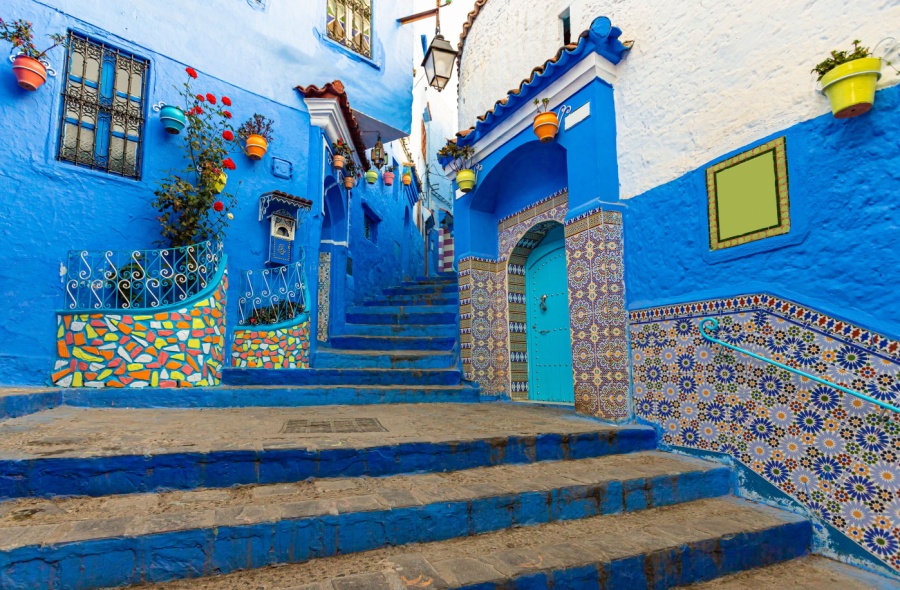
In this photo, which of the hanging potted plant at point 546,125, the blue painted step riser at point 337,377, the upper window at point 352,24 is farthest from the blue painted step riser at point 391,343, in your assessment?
the upper window at point 352,24

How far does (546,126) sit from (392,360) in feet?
11.0

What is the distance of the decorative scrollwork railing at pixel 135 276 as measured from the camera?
4625 millimetres

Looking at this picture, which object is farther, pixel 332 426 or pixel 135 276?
pixel 135 276

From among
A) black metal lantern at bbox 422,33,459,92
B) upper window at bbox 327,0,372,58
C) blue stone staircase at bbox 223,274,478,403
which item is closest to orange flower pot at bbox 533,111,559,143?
black metal lantern at bbox 422,33,459,92

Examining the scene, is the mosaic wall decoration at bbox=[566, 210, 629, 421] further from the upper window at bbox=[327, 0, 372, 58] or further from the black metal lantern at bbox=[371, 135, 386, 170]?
the upper window at bbox=[327, 0, 372, 58]

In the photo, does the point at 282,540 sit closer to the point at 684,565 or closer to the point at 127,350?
the point at 684,565

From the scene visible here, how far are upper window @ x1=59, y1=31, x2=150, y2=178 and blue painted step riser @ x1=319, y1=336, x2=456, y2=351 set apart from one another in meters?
3.34

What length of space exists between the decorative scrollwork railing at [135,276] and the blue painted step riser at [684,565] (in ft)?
14.5

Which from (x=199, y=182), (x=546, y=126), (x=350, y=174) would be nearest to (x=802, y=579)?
(x=546, y=126)

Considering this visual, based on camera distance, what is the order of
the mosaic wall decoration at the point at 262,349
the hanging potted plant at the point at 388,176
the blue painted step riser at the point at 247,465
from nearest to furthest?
the blue painted step riser at the point at 247,465 < the mosaic wall decoration at the point at 262,349 < the hanging potted plant at the point at 388,176

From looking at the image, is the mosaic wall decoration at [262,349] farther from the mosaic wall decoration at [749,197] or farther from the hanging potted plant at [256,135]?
the mosaic wall decoration at [749,197]

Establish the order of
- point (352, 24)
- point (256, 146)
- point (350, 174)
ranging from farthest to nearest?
point (350, 174), point (352, 24), point (256, 146)

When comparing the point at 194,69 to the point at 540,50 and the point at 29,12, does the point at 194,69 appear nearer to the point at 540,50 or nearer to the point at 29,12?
the point at 29,12

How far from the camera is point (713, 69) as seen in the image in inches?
141
